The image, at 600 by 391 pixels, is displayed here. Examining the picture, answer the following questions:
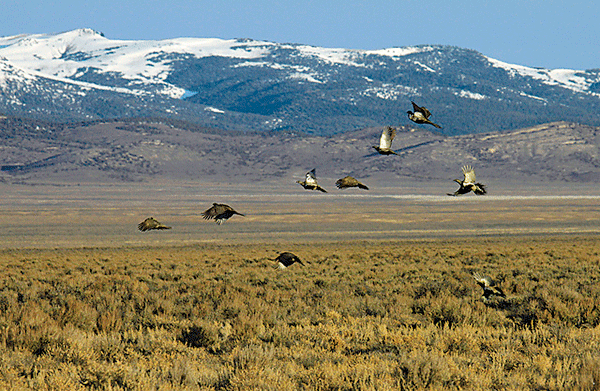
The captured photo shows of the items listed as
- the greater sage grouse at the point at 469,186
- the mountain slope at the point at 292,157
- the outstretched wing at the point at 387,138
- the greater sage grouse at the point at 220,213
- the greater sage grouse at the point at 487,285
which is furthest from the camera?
the mountain slope at the point at 292,157

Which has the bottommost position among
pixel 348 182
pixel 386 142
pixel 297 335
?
pixel 297 335

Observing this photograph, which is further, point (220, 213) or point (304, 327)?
point (304, 327)

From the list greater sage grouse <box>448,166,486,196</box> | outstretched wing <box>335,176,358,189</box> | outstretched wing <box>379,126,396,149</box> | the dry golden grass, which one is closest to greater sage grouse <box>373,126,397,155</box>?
outstretched wing <box>379,126,396,149</box>

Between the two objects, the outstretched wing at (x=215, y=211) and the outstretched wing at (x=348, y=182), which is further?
the outstretched wing at (x=215, y=211)

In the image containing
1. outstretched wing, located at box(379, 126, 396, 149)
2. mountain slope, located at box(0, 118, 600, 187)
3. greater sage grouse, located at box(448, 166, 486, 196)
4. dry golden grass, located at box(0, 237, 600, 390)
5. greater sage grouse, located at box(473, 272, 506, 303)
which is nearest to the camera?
dry golden grass, located at box(0, 237, 600, 390)

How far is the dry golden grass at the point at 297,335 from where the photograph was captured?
6.70m

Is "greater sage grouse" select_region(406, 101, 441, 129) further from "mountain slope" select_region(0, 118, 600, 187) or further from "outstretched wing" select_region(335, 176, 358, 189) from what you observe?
"mountain slope" select_region(0, 118, 600, 187)

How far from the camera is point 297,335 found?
9.02m

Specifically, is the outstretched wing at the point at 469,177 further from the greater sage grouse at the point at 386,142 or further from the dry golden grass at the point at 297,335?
the dry golden grass at the point at 297,335

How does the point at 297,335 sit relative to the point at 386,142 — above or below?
below

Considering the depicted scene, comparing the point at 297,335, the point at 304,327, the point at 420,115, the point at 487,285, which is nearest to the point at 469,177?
the point at 420,115

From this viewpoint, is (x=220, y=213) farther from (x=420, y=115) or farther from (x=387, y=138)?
(x=420, y=115)

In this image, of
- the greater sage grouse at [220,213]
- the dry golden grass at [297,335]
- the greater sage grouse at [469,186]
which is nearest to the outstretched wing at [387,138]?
the greater sage grouse at [469,186]

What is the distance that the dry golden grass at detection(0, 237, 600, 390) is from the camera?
22.0 ft
